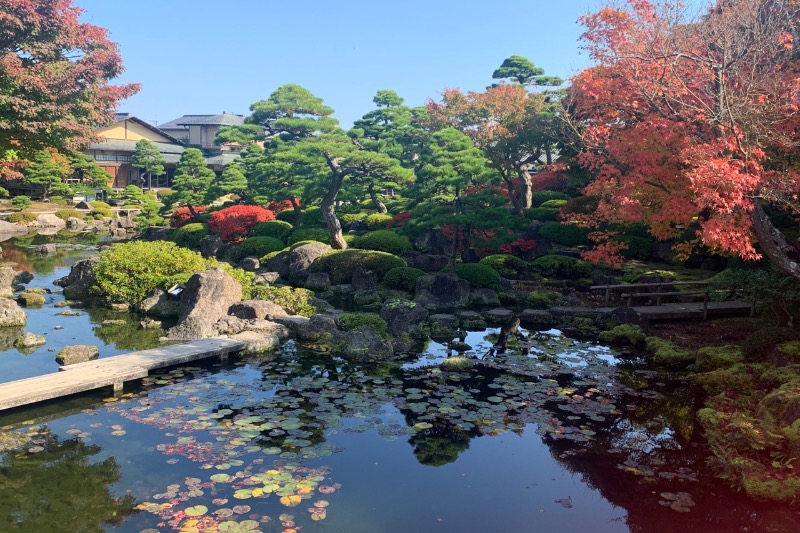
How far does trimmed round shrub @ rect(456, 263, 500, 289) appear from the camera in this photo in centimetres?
2033

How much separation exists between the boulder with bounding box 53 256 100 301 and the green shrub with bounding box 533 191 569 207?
21203 mm

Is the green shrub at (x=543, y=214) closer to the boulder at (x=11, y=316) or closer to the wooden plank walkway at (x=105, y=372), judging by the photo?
the wooden plank walkway at (x=105, y=372)

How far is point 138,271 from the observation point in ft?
58.3

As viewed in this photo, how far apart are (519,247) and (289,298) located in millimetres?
10934

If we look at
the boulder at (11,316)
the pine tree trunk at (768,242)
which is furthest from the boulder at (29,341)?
the pine tree trunk at (768,242)

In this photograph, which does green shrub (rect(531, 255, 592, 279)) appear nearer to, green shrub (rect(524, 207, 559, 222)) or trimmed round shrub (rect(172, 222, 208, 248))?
green shrub (rect(524, 207, 559, 222))

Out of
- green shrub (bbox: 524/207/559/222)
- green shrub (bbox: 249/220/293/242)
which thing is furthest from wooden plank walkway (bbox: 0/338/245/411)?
green shrub (bbox: 524/207/559/222)

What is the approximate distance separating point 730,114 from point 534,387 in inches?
213

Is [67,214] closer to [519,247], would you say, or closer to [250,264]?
[250,264]

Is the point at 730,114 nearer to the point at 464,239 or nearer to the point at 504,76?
the point at 464,239

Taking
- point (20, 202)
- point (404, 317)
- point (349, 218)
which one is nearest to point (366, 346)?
point (404, 317)

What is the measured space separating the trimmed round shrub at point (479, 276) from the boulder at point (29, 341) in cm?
1183

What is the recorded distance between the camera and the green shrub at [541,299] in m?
18.9

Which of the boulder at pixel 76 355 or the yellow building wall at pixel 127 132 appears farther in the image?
the yellow building wall at pixel 127 132
